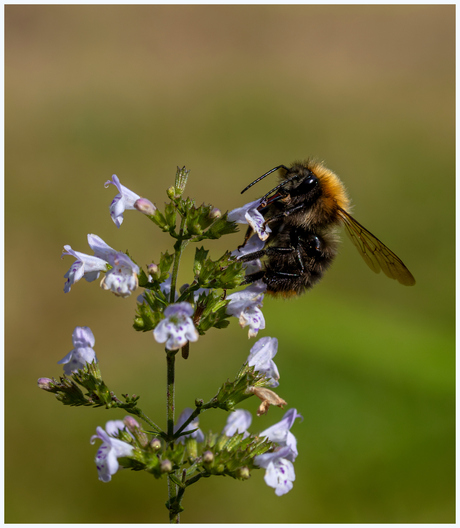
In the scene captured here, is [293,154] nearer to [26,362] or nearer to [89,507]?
[26,362]

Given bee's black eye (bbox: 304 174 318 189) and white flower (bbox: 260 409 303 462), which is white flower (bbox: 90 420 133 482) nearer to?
white flower (bbox: 260 409 303 462)

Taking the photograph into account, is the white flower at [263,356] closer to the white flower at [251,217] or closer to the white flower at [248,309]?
the white flower at [248,309]

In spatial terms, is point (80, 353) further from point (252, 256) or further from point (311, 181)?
point (311, 181)

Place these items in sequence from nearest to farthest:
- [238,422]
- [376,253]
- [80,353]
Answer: [80,353]
[238,422]
[376,253]

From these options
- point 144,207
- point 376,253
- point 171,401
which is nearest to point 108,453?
point 171,401

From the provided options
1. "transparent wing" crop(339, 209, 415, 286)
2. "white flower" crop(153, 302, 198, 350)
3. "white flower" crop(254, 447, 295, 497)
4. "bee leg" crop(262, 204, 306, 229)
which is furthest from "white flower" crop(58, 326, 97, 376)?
"transparent wing" crop(339, 209, 415, 286)

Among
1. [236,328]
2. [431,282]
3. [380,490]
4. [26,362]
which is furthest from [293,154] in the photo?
[380,490]

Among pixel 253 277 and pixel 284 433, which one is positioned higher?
pixel 253 277

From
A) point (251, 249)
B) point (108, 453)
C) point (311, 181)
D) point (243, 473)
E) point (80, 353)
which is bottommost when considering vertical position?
point (243, 473)
